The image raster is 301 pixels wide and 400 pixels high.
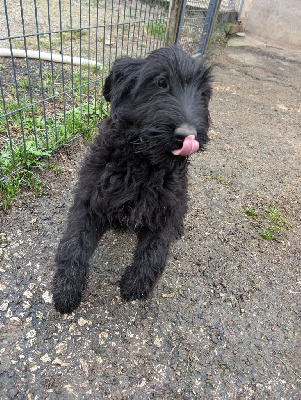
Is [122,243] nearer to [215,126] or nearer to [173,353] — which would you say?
[173,353]

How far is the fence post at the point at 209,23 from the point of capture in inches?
263

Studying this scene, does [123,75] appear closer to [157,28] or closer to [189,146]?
[189,146]

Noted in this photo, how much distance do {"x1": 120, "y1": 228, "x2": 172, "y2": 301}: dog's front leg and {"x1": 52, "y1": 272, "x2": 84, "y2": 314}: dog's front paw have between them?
0.34 m

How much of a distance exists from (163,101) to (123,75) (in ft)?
1.39

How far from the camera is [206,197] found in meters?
3.38

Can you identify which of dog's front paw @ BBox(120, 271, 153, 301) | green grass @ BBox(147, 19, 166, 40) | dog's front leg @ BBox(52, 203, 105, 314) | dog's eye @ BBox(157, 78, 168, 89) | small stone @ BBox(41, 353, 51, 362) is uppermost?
dog's eye @ BBox(157, 78, 168, 89)

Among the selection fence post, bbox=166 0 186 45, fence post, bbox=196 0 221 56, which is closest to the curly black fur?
fence post, bbox=166 0 186 45

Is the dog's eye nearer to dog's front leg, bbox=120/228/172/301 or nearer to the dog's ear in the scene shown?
the dog's ear

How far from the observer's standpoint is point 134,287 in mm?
2193

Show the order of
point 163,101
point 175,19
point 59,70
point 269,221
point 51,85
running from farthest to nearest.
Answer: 1. point 175,19
2. point 59,70
3. point 51,85
4. point 269,221
5. point 163,101

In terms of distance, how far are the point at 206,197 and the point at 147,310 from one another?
59.5 inches

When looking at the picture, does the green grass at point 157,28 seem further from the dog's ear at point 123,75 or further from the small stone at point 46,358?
the small stone at point 46,358

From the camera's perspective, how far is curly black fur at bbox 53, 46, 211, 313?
1750 millimetres

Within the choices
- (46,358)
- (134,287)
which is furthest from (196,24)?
(46,358)
